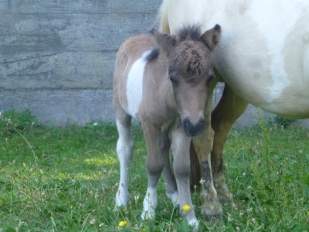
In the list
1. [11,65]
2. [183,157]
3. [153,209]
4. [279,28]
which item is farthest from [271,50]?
[11,65]

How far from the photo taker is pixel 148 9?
7535 millimetres

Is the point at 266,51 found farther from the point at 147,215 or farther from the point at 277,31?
the point at 147,215

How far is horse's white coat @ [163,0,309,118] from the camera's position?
11.5 ft

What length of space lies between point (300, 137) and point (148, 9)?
7.55 ft

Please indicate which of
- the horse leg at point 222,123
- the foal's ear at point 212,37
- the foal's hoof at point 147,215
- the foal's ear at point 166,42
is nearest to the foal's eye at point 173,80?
the foal's ear at point 166,42

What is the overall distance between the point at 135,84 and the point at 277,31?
898 mm

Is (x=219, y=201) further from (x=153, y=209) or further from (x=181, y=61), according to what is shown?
(x=181, y=61)

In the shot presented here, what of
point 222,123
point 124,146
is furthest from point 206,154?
point 124,146

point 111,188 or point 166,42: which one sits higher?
point 166,42

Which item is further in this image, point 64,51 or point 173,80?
point 64,51

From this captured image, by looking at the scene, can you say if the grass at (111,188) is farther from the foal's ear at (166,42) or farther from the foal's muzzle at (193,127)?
the foal's ear at (166,42)

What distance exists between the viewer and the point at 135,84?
386cm

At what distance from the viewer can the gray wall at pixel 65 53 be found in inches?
295

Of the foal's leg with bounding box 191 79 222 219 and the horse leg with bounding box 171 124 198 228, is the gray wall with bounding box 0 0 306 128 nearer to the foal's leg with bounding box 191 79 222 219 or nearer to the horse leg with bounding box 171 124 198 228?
the foal's leg with bounding box 191 79 222 219
